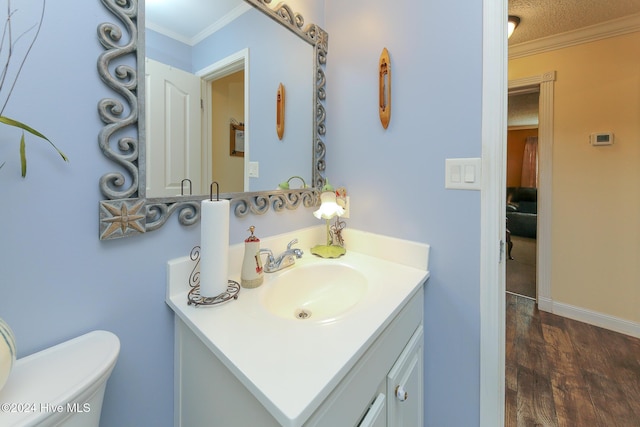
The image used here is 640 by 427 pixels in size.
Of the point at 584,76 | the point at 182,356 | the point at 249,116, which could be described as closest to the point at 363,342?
the point at 182,356

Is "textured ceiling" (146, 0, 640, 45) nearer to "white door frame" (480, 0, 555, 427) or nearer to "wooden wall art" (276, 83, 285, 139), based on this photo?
"wooden wall art" (276, 83, 285, 139)

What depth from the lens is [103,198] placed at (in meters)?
0.63

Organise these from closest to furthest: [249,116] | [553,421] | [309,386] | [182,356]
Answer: [309,386], [182,356], [249,116], [553,421]

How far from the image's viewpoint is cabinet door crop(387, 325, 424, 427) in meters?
0.74

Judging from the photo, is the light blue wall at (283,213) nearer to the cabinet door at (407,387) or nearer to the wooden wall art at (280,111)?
the cabinet door at (407,387)

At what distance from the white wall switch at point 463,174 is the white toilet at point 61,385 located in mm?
1140

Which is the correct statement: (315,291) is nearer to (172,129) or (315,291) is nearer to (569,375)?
(172,129)

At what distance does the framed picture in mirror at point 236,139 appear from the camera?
37.2 inches

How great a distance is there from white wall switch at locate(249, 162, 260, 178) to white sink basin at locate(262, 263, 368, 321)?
0.41 meters

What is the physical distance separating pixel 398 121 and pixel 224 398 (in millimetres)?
1126

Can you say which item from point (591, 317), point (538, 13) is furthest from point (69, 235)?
point (591, 317)

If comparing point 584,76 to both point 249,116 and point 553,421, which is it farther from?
point 249,116

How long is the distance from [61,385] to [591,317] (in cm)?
327

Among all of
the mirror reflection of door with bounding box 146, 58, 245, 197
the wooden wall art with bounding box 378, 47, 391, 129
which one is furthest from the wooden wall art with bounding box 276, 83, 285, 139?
the wooden wall art with bounding box 378, 47, 391, 129
